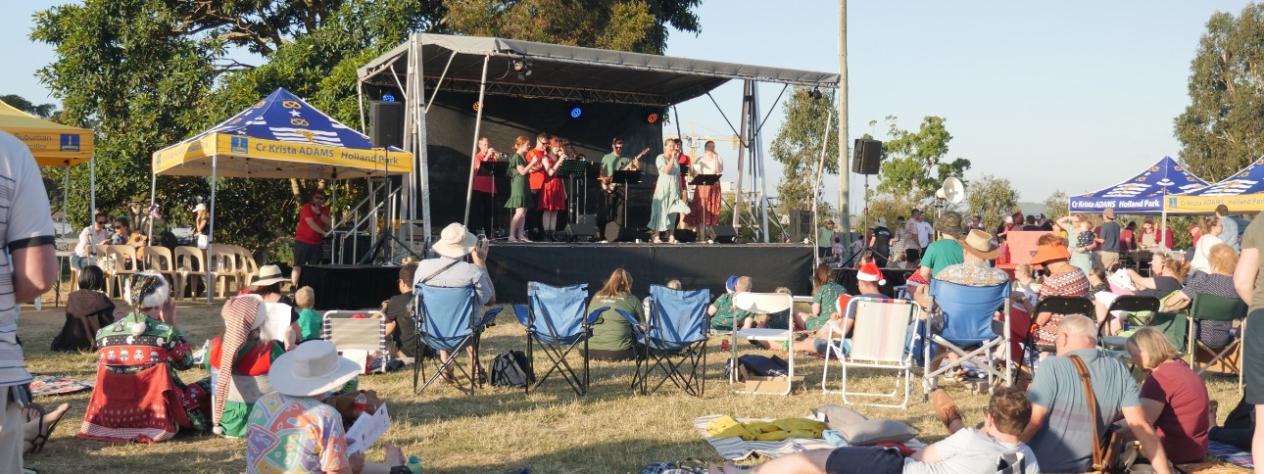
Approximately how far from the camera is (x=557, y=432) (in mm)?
5598

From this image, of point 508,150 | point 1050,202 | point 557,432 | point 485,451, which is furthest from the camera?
point 1050,202

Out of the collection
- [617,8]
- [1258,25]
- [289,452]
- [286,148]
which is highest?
[1258,25]

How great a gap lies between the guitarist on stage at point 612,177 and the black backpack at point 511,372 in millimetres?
6170

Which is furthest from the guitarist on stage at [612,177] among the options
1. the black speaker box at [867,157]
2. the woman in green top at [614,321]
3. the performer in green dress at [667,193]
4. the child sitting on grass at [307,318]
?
the child sitting on grass at [307,318]

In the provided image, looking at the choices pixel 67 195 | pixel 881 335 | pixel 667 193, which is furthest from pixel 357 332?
pixel 67 195

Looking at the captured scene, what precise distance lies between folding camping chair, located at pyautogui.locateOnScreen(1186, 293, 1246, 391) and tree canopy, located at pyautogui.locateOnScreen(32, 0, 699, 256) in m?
12.1

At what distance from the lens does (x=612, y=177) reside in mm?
13227

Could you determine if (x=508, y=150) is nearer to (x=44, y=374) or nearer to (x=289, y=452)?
(x=44, y=374)

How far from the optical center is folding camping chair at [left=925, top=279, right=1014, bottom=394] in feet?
21.2

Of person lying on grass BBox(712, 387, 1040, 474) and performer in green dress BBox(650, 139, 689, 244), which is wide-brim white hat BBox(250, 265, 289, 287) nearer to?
person lying on grass BBox(712, 387, 1040, 474)

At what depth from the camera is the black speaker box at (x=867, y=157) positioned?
1485cm

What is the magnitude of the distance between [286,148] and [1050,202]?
30.6 m

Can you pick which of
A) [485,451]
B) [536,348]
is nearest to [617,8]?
[536,348]

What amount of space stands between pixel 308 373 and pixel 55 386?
430 centimetres
